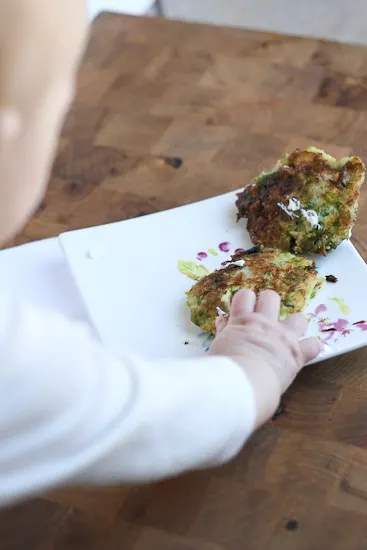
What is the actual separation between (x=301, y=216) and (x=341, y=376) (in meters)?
0.19

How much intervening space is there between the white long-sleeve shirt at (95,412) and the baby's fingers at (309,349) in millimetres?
89

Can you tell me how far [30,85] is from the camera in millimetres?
483

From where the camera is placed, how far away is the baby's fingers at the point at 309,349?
710 mm

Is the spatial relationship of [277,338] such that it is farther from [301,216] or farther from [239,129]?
[239,129]

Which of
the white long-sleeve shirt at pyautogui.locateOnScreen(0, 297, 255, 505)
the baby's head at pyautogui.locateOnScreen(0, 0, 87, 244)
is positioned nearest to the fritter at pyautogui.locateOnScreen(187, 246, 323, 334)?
the white long-sleeve shirt at pyautogui.locateOnScreen(0, 297, 255, 505)

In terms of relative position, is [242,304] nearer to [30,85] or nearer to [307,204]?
[307,204]

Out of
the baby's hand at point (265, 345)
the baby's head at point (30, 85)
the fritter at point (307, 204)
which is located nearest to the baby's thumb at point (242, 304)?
the baby's hand at point (265, 345)

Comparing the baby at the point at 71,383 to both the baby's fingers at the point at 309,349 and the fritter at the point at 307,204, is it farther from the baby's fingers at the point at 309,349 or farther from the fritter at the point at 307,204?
the fritter at the point at 307,204

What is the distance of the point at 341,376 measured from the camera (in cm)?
73

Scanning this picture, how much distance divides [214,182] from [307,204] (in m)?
0.17

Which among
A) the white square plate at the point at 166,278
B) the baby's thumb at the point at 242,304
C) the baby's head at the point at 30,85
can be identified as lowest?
the white square plate at the point at 166,278

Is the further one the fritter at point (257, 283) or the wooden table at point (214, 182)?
the fritter at point (257, 283)

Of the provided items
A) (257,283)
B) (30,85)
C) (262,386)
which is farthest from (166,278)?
(30,85)

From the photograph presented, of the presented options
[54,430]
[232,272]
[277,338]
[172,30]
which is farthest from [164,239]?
[172,30]
